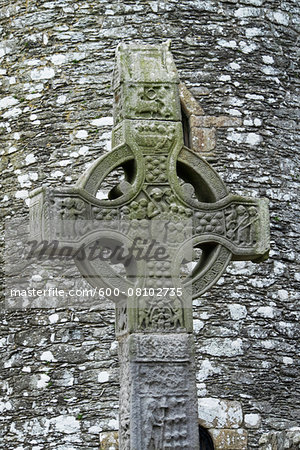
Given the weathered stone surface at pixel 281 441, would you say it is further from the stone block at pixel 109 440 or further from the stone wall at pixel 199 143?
the stone block at pixel 109 440

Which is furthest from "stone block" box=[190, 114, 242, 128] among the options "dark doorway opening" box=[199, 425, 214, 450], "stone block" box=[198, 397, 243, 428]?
"dark doorway opening" box=[199, 425, 214, 450]

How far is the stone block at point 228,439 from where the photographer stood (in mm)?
10016

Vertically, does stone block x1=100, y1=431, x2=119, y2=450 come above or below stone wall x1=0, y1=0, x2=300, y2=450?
below

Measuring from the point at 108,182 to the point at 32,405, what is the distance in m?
2.21

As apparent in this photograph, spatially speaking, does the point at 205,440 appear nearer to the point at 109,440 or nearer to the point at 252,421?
the point at 252,421

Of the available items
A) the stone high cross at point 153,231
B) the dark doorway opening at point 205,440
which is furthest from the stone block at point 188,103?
the stone high cross at point 153,231

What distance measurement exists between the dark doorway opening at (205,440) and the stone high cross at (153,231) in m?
4.35

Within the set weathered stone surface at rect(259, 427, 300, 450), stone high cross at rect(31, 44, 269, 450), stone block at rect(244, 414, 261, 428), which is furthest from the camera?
stone block at rect(244, 414, 261, 428)

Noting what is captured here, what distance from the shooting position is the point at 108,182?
10.7 m

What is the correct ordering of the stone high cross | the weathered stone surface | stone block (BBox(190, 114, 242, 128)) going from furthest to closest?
stone block (BBox(190, 114, 242, 128))
the weathered stone surface
the stone high cross

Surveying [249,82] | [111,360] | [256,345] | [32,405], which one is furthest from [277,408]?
[249,82]

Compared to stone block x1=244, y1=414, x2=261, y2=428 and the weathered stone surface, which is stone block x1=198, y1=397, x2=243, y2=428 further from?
the weathered stone surface

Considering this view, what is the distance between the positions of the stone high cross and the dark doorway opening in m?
4.35

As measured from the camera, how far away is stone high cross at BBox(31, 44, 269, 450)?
5.39 m
